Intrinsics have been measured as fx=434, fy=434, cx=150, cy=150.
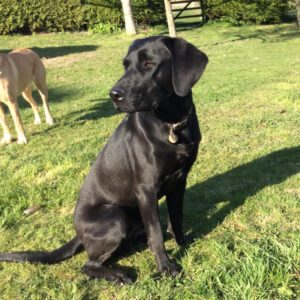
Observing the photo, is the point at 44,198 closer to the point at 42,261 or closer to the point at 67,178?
the point at 67,178

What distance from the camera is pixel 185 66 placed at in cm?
280

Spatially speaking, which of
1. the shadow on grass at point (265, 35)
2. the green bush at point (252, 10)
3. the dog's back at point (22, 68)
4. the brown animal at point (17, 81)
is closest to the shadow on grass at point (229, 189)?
the brown animal at point (17, 81)

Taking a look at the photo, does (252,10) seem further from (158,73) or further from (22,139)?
(158,73)

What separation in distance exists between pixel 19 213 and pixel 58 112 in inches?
184

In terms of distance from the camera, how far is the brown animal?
6.76 metres

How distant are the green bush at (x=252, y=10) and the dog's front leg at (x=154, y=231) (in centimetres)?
1994

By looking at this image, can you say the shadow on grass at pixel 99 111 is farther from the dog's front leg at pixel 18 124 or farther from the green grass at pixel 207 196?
the dog's front leg at pixel 18 124

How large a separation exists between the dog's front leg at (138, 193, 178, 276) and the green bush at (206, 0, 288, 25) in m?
19.9

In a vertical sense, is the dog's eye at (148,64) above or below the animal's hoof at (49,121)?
above

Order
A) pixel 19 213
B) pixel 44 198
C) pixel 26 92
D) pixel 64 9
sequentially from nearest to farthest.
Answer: pixel 19 213 → pixel 44 198 → pixel 26 92 → pixel 64 9

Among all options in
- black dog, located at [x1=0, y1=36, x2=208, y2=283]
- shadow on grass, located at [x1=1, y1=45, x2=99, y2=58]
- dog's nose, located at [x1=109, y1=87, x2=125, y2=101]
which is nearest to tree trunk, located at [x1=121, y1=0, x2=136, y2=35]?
shadow on grass, located at [x1=1, y1=45, x2=99, y2=58]

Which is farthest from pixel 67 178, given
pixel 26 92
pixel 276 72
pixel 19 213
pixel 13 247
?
pixel 276 72

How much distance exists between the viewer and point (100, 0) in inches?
842

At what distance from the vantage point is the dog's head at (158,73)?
8.98 feet
